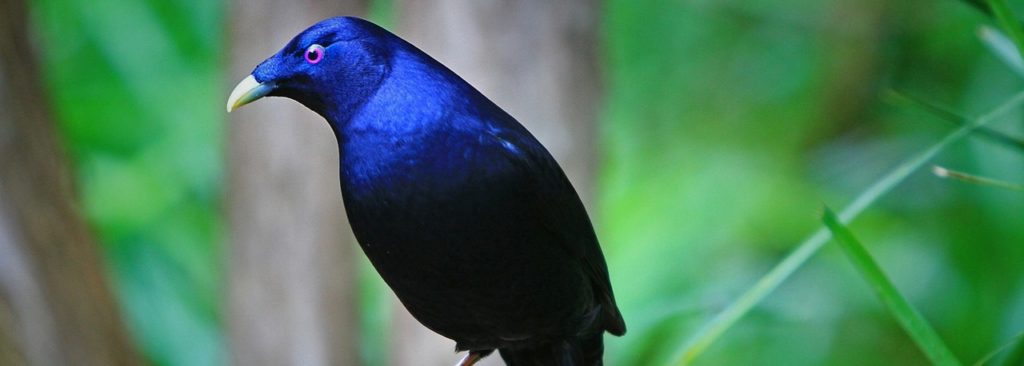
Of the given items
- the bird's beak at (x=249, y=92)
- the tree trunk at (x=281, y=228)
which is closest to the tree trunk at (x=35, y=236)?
the tree trunk at (x=281, y=228)

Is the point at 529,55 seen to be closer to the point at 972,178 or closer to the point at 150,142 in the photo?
the point at 972,178

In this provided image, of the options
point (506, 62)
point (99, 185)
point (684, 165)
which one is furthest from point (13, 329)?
point (684, 165)

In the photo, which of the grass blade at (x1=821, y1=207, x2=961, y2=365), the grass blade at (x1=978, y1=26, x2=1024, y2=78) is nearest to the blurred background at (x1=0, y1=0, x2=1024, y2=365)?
the grass blade at (x1=978, y1=26, x2=1024, y2=78)

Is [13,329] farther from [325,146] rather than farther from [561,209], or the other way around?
[561,209]

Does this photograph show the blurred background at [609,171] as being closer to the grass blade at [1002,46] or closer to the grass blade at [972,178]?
the grass blade at [1002,46]

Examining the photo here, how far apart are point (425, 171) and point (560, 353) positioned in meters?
0.47

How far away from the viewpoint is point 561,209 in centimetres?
164

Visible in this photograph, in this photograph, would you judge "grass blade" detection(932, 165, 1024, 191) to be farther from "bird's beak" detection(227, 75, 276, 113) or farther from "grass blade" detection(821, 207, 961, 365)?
"bird's beak" detection(227, 75, 276, 113)

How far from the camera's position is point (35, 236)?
8.08 feet

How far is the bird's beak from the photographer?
1475 mm

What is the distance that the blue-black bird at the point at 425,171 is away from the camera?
1453 millimetres

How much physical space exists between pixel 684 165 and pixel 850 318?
86 cm

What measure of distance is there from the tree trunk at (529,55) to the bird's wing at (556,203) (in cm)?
109

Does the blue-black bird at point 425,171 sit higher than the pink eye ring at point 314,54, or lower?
lower
